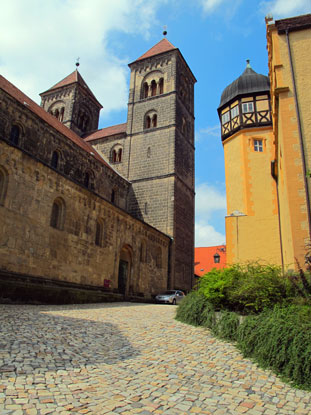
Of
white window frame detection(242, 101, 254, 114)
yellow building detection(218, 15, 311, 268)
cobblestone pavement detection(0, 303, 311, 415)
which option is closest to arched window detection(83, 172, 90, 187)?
yellow building detection(218, 15, 311, 268)

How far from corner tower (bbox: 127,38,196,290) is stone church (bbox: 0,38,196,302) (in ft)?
0.33

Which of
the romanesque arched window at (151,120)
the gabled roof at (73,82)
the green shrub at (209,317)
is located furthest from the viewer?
the gabled roof at (73,82)

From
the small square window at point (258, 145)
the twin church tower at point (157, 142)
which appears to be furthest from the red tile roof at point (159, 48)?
the small square window at point (258, 145)

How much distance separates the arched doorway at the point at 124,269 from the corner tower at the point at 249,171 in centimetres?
682

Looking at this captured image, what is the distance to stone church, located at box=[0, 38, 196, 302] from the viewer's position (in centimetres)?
1269

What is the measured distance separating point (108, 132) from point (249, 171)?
19717mm

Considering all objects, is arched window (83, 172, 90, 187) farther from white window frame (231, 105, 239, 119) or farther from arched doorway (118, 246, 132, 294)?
white window frame (231, 105, 239, 119)

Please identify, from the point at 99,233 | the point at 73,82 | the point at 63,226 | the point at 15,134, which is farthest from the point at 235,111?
the point at 73,82

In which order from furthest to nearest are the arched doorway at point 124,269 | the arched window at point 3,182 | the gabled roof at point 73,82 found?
the gabled roof at point 73,82 < the arched doorway at point 124,269 < the arched window at point 3,182

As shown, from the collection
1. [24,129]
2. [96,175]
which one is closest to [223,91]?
[96,175]

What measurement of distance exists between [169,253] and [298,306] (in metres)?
19.3

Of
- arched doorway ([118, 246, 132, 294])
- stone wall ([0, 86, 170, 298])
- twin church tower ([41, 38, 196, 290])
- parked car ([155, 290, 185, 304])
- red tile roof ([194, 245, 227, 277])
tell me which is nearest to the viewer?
stone wall ([0, 86, 170, 298])

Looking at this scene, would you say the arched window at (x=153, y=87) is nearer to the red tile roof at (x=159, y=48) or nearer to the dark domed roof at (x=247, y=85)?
the red tile roof at (x=159, y=48)

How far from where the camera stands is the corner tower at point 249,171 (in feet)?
52.2
